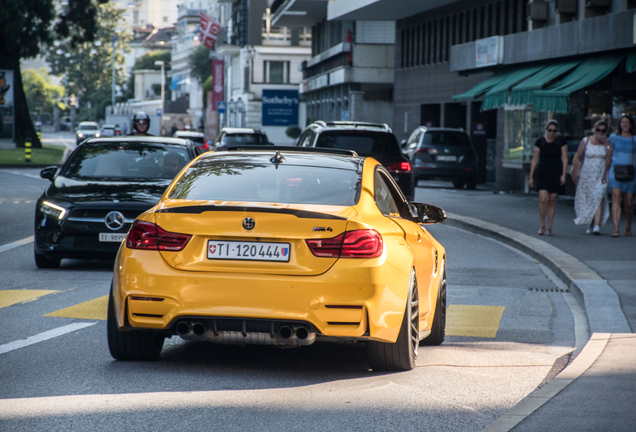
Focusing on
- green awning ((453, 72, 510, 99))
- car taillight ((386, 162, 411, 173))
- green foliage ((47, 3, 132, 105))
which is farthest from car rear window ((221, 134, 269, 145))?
green foliage ((47, 3, 132, 105))

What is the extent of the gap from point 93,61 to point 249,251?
16436 centimetres

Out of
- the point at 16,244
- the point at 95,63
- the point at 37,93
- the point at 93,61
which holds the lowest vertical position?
the point at 16,244

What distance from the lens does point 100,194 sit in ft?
38.5

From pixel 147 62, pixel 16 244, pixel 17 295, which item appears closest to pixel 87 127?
pixel 16 244

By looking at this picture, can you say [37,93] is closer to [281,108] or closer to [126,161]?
[281,108]

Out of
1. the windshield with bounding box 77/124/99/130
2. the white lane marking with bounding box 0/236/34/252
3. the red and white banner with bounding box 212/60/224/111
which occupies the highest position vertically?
the red and white banner with bounding box 212/60/224/111

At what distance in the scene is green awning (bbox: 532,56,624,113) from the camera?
20.6m

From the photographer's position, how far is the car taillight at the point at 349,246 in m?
5.87

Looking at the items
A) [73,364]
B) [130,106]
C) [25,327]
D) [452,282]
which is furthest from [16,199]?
[130,106]

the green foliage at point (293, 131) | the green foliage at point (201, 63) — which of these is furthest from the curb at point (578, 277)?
the green foliage at point (201, 63)

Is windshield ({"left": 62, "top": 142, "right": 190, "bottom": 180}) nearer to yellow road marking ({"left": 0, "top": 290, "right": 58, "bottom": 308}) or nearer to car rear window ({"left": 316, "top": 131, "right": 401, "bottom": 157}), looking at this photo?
yellow road marking ({"left": 0, "top": 290, "right": 58, "bottom": 308})

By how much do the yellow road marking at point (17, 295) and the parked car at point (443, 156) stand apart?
21.7 m

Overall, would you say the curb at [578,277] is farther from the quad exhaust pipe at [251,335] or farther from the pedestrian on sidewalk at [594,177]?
the quad exhaust pipe at [251,335]

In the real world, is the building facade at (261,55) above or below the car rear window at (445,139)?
above
